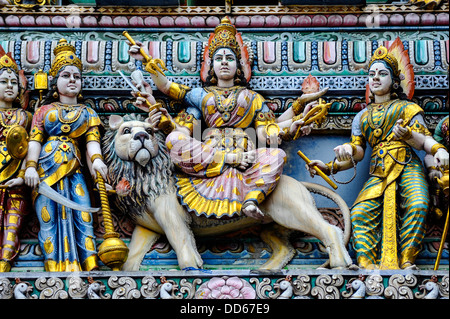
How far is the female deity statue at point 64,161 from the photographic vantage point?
11.1 metres

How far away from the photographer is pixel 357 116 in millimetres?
11844

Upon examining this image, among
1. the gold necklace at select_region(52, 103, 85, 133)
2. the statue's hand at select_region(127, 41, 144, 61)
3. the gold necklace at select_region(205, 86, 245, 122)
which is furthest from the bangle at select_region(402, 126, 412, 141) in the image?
the gold necklace at select_region(52, 103, 85, 133)

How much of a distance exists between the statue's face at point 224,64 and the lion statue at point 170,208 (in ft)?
3.26

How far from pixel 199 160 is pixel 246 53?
160cm

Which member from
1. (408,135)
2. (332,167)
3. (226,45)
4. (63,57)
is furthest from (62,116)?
(408,135)

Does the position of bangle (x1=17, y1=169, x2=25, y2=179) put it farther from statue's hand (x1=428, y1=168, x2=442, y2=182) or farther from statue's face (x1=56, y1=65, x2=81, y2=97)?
statue's hand (x1=428, y1=168, x2=442, y2=182)

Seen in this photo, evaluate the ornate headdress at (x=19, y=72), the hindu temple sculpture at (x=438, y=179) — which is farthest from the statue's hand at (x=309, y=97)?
the ornate headdress at (x=19, y=72)

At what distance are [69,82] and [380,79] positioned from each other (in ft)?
10.8

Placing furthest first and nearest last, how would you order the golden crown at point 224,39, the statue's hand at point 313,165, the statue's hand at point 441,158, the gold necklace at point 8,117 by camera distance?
the golden crown at point 224,39
the gold necklace at point 8,117
the statue's hand at point 313,165
the statue's hand at point 441,158

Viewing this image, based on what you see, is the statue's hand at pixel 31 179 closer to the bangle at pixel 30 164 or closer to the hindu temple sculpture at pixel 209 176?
the bangle at pixel 30 164

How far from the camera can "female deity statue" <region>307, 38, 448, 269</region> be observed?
1103 cm
